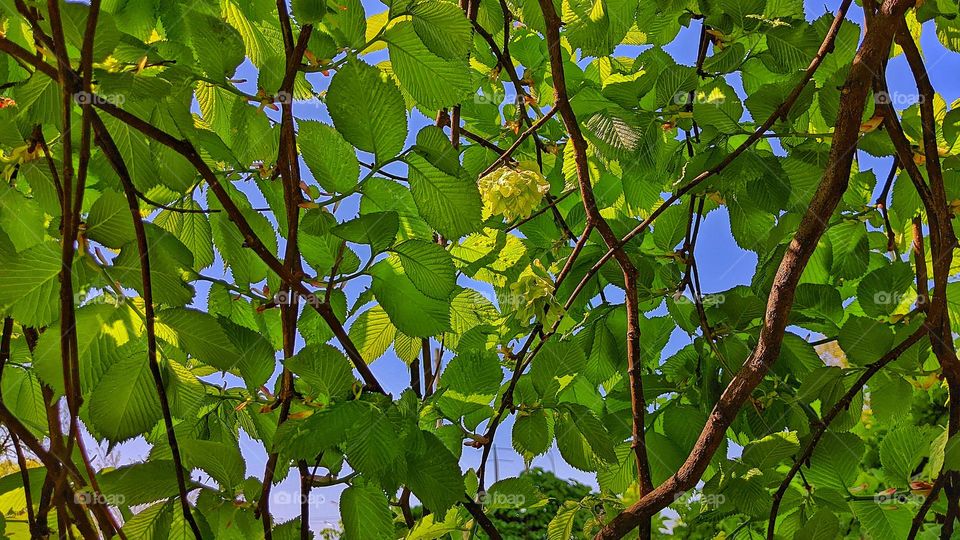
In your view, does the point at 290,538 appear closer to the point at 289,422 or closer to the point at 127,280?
the point at 289,422

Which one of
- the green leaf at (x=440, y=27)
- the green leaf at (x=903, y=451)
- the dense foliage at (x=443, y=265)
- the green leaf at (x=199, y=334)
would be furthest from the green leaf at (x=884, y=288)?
the green leaf at (x=199, y=334)

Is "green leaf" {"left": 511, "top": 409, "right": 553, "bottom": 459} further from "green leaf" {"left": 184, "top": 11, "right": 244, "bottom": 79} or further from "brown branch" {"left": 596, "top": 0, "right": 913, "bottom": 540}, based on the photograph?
"green leaf" {"left": 184, "top": 11, "right": 244, "bottom": 79}

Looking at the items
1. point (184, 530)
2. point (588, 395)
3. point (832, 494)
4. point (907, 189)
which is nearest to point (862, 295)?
point (907, 189)

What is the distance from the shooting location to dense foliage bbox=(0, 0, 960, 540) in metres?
0.62

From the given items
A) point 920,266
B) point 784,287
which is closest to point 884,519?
point 920,266

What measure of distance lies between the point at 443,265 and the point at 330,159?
13 cm

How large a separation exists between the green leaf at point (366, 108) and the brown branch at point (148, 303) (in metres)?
0.17

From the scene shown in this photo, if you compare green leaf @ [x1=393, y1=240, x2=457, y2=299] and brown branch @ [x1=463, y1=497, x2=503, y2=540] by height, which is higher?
green leaf @ [x1=393, y1=240, x2=457, y2=299]

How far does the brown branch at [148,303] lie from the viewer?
59 centimetres

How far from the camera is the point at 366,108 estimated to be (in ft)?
2.02

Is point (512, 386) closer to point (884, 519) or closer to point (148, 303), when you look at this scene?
point (148, 303)

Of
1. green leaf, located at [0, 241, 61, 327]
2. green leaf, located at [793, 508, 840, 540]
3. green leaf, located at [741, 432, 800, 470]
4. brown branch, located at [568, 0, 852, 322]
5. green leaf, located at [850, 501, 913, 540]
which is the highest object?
brown branch, located at [568, 0, 852, 322]

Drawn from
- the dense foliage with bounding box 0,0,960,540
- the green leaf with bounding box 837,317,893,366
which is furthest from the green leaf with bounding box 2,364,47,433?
the green leaf with bounding box 837,317,893,366

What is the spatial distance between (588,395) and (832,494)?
30 cm
